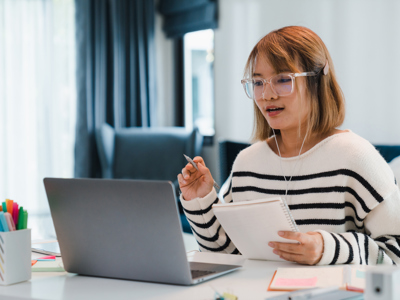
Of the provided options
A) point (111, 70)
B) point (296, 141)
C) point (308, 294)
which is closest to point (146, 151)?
point (111, 70)

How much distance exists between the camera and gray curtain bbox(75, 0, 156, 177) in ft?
12.5

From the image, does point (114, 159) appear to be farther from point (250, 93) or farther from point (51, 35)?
point (250, 93)

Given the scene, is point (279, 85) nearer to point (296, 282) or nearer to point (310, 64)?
point (310, 64)

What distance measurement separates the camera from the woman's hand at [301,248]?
104 cm

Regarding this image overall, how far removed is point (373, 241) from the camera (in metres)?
1.19

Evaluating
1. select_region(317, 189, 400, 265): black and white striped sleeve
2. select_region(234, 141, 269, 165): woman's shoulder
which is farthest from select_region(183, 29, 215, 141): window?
select_region(317, 189, 400, 265): black and white striped sleeve

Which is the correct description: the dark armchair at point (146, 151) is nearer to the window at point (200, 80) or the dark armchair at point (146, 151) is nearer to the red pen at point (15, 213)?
the window at point (200, 80)

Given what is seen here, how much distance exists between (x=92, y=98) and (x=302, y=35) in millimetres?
2751

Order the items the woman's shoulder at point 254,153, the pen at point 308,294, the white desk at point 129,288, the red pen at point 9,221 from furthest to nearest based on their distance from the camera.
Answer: the woman's shoulder at point 254,153 → the red pen at point 9,221 → the white desk at point 129,288 → the pen at point 308,294

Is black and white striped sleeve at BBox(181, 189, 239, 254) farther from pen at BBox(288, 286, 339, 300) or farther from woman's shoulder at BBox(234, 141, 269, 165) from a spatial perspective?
pen at BBox(288, 286, 339, 300)

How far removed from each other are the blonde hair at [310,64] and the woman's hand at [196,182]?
0.31m

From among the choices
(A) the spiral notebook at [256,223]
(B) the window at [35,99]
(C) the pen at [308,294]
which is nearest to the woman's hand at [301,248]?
(A) the spiral notebook at [256,223]

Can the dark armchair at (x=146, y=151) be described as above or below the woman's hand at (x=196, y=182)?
below

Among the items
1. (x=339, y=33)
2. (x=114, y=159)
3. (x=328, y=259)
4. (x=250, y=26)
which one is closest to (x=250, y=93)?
(x=328, y=259)
